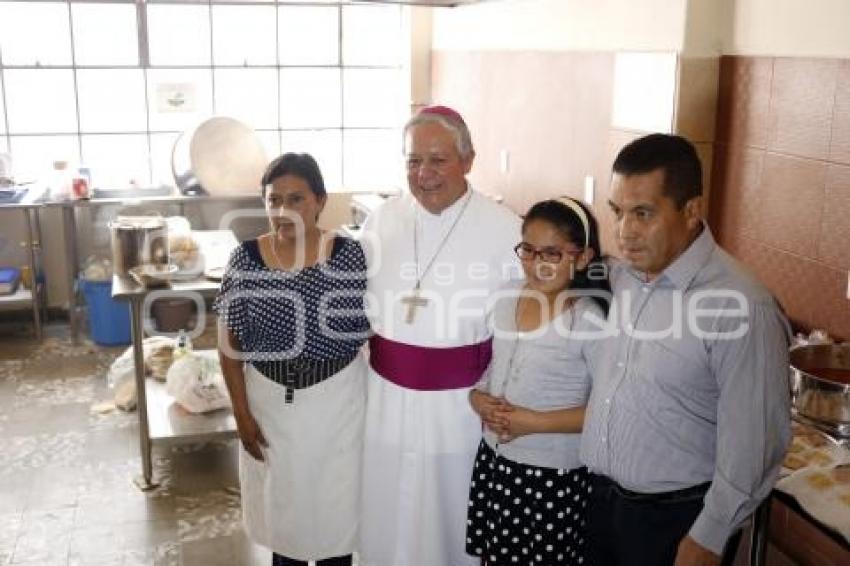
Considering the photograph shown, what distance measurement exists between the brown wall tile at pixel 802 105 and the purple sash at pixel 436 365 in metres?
1.12

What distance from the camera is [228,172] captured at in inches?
200

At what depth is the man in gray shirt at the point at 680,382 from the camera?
4.32 ft

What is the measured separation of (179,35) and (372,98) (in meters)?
1.32

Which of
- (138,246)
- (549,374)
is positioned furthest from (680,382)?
(138,246)

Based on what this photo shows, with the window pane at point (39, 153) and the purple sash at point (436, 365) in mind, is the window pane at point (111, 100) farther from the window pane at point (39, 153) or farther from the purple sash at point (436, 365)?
the purple sash at point (436, 365)

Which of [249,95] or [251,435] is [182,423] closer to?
[251,435]

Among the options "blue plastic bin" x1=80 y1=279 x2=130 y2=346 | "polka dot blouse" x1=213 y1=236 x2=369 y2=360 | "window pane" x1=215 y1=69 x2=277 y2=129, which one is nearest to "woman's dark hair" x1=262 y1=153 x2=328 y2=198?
"polka dot blouse" x1=213 y1=236 x2=369 y2=360

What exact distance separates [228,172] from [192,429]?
7.34 feet

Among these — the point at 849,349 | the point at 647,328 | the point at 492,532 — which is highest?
the point at 647,328

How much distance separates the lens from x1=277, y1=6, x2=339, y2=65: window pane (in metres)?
5.46

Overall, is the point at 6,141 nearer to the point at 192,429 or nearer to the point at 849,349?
the point at 192,429

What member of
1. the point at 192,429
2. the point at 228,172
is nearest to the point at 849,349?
Result: the point at 192,429

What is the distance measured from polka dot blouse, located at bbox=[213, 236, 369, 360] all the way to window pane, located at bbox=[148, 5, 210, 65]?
3.63 meters

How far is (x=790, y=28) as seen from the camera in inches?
94.5
